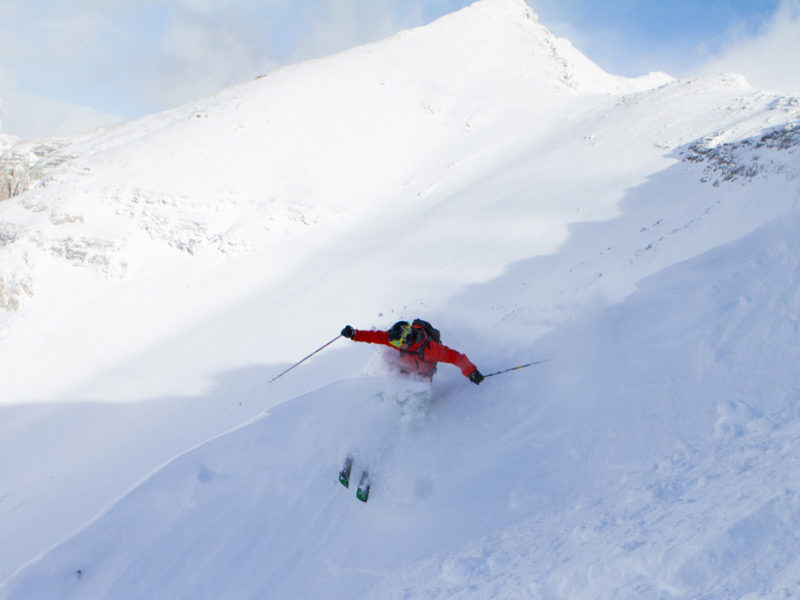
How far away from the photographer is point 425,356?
24.5ft

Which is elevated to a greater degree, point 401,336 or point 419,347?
point 401,336

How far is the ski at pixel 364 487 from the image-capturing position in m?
6.55

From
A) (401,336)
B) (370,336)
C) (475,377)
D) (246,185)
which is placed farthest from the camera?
(246,185)

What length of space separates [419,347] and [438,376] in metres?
0.98

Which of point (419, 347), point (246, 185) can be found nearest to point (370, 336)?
point (419, 347)

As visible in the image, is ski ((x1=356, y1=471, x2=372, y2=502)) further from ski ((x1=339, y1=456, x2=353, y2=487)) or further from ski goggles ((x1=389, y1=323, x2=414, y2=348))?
ski goggles ((x1=389, y1=323, x2=414, y2=348))

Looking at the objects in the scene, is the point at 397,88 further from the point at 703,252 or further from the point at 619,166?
the point at 703,252

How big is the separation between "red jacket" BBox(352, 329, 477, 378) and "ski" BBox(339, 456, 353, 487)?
166 cm

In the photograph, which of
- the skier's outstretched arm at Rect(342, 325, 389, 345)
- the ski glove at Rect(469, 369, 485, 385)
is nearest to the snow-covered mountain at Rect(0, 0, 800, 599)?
the ski glove at Rect(469, 369, 485, 385)

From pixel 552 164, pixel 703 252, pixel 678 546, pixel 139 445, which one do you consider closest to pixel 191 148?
pixel 552 164

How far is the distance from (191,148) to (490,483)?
29.3 metres

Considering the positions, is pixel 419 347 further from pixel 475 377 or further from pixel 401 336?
pixel 475 377

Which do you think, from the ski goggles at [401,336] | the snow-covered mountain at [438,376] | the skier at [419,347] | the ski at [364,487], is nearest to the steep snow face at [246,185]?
the snow-covered mountain at [438,376]

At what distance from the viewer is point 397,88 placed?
38.5 metres
